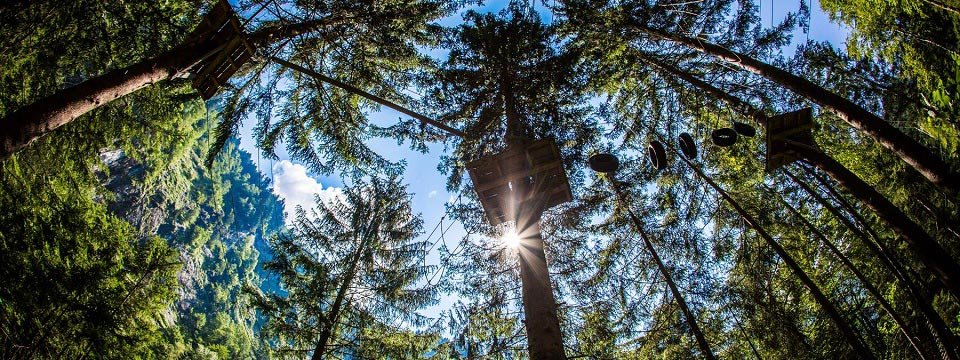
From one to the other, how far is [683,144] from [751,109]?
10.5 ft

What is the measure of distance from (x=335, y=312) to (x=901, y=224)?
9223 mm

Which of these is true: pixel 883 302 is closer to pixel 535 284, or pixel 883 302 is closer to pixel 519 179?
pixel 535 284

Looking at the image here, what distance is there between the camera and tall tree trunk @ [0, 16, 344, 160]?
12.4 ft

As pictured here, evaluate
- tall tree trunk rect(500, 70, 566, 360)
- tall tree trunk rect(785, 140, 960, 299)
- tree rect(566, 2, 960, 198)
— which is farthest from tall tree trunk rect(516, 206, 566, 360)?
tree rect(566, 2, 960, 198)

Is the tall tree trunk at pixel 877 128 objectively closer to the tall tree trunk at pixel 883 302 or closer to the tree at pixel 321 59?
the tall tree trunk at pixel 883 302

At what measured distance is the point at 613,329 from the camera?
9.18m

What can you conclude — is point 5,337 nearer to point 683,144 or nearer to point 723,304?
point 683,144

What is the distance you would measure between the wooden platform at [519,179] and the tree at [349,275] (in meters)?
3.22

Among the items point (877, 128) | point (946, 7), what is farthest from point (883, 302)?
point (946, 7)

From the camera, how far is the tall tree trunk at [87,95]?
378 cm

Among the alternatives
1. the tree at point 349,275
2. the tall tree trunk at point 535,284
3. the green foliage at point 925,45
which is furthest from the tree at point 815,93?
the tree at point 349,275

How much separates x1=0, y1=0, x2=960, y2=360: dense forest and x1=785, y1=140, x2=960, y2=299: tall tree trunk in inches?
1.2

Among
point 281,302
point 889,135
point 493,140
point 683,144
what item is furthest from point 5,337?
point 889,135

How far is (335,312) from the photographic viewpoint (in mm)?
9102
